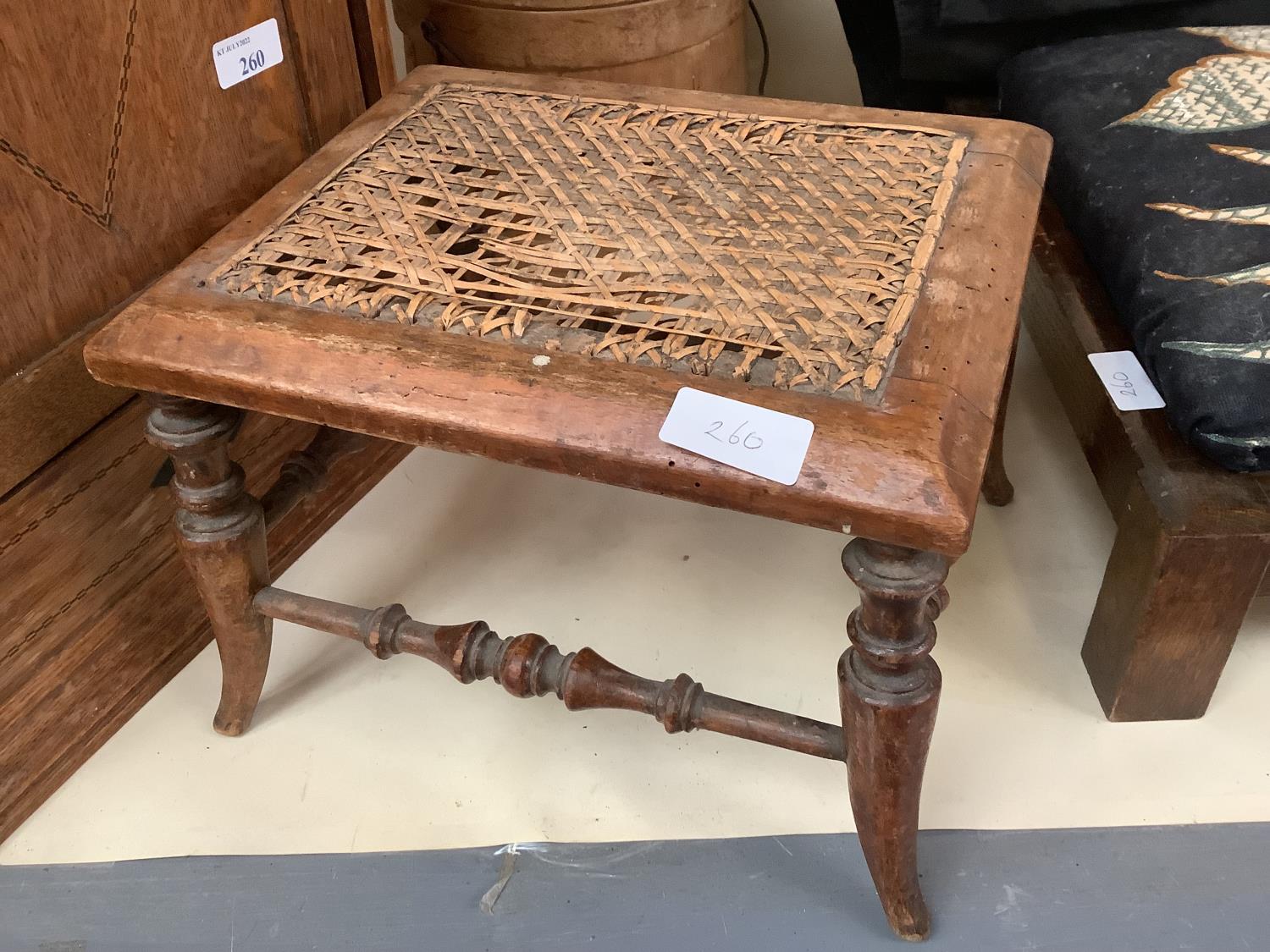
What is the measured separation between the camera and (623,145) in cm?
83

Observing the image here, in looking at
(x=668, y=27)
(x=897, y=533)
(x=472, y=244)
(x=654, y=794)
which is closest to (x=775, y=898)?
(x=654, y=794)

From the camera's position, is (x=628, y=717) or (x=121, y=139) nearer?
(x=121, y=139)

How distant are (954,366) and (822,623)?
1.53 feet

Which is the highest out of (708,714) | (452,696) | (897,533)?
(897,533)

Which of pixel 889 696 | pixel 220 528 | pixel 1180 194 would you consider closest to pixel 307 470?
pixel 220 528

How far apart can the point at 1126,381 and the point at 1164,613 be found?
19cm

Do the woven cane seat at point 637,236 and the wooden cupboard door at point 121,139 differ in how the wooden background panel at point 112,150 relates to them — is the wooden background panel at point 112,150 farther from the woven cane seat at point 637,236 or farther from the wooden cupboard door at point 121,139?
the woven cane seat at point 637,236

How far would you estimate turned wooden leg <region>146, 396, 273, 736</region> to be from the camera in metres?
0.73

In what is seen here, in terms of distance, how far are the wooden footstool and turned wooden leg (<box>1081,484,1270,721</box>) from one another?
19 centimetres

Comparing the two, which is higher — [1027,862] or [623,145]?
[623,145]

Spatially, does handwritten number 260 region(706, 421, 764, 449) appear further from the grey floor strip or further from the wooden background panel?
the wooden background panel

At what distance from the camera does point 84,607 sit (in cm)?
90

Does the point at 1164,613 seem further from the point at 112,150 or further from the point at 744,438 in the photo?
the point at 112,150

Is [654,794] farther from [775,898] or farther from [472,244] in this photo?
[472,244]
